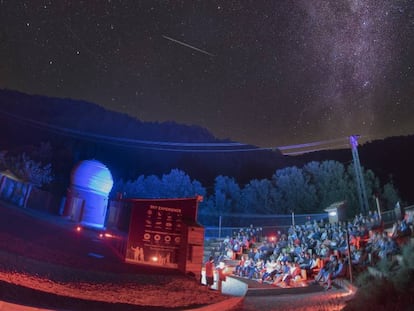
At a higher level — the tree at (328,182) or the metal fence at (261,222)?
the tree at (328,182)

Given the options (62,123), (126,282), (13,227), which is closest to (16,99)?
(62,123)

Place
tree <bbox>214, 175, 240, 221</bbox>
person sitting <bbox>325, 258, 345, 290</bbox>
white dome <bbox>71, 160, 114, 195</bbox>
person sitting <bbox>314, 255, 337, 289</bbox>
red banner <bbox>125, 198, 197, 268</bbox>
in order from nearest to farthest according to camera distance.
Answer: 1. person sitting <bbox>325, 258, 345, 290</bbox>
2. person sitting <bbox>314, 255, 337, 289</bbox>
3. red banner <bbox>125, 198, 197, 268</bbox>
4. white dome <bbox>71, 160, 114, 195</bbox>
5. tree <bbox>214, 175, 240, 221</bbox>

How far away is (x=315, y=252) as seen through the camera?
22094mm

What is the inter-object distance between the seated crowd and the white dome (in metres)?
13.7

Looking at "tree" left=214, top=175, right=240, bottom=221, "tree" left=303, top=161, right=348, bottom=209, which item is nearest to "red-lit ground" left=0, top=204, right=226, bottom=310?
"tree" left=214, top=175, right=240, bottom=221

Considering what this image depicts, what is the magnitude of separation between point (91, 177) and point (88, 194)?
1.69 metres

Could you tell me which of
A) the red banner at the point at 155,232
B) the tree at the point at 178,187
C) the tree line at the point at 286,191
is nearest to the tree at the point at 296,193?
the tree line at the point at 286,191

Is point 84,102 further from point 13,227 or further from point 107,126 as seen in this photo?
point 13,227

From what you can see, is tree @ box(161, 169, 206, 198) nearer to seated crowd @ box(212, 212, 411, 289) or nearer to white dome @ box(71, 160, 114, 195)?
white dome @ box(71, 160, 114, 195)

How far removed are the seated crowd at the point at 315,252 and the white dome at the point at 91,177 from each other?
1369 centimetres

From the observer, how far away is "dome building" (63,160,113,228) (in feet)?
103

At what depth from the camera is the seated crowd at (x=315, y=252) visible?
1770cm

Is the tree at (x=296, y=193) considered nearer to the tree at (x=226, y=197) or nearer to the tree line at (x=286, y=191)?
the tree line at (x=286, y=191)

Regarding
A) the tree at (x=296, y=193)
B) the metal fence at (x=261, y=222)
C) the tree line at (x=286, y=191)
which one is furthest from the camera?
the tree at (x=296, y=193)
